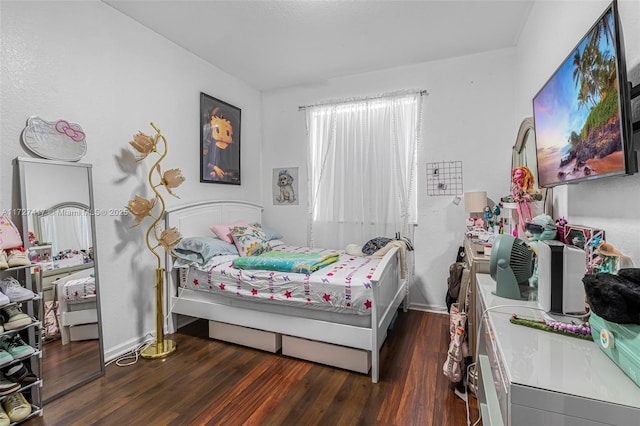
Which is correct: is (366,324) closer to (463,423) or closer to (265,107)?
(463,423)

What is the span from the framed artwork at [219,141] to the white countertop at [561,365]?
3.09 meters

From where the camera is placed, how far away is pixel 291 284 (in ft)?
7.55

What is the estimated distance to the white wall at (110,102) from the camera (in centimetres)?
189

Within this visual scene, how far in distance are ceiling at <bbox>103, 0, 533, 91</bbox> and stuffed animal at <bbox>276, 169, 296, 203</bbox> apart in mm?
1312

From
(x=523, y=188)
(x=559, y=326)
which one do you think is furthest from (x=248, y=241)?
(x=559, y=326)

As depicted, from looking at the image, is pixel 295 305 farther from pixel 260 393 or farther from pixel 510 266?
pixel 510 266

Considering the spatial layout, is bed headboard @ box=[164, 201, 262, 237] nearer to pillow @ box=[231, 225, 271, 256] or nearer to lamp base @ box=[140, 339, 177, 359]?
pillow @ box=[231, 225, 271, 256]

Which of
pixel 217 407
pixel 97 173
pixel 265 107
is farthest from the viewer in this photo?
pixel 265 107

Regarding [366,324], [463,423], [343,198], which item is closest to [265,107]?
[343,198]

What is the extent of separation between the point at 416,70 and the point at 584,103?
7.95ft

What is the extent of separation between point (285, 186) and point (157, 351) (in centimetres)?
239

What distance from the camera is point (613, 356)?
2.76 feet

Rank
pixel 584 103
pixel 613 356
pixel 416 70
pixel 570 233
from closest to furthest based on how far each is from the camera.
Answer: pixel 613 356 < pixel 584 103 < pixel 570 233 < pixel 416 70

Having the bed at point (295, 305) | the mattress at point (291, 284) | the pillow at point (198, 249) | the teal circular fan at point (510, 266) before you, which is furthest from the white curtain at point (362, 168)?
the teal circular fan at point (510, 266)
